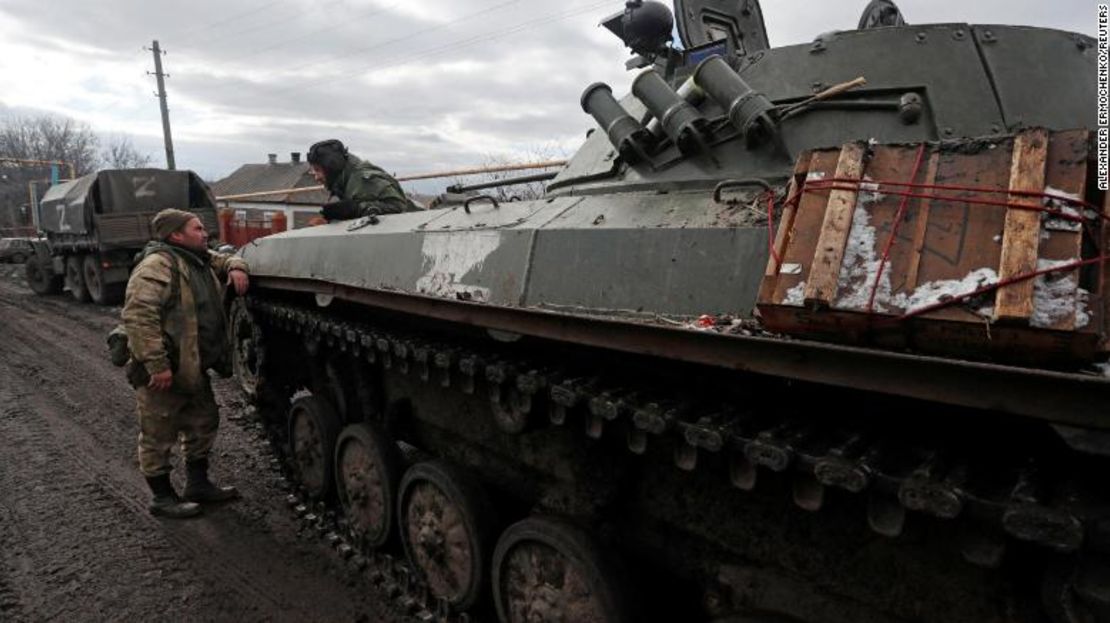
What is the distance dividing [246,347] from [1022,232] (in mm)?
5475

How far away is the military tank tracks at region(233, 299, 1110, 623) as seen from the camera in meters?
1.65

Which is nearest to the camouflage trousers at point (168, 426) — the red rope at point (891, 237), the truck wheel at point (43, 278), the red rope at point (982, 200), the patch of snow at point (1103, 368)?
the red rope at point (982, 200)

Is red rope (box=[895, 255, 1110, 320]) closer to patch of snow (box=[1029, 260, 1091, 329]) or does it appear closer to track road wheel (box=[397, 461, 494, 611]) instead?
patch of snow (box=[1029, 260, 1091, 329])

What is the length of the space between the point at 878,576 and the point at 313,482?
3.75 meters

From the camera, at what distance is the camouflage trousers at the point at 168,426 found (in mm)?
4840

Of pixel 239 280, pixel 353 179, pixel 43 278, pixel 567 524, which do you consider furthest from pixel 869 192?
pixel 43 278

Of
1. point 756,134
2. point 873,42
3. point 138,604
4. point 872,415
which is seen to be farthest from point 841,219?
point 138,604

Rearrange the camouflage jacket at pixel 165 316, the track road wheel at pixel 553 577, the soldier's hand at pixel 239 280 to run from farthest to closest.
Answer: the soldier's hand at pixel 239 280, the camouflage jacket at pixel 165 316, the track road wheel at pixel 553 577

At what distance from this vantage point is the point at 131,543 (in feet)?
14.7

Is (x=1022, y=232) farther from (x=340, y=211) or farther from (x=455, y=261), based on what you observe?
(x=340, y=211)

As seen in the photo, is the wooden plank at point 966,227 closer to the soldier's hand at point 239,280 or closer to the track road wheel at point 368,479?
the track road wheel at point 368,479

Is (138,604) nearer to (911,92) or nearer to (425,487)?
(425,487)

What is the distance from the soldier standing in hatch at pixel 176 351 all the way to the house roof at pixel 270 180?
33962 mm

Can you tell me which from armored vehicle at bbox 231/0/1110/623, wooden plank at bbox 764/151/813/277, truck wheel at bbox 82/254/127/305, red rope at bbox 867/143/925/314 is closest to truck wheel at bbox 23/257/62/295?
truck wheel at bbox 82/254/127/305
